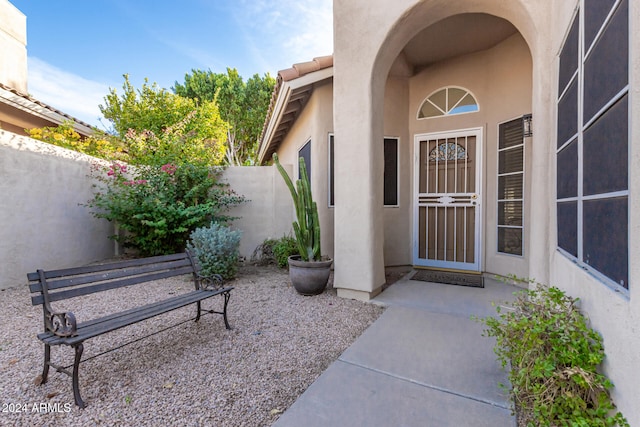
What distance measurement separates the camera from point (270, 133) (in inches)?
329

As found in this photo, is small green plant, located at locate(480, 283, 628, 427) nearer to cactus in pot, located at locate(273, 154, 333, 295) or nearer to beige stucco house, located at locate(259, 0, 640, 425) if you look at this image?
beige stucco house, located at locate(259, 0, 640, 425)

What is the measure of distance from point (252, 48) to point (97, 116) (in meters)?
7.66

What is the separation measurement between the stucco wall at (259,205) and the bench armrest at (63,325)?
4.81m

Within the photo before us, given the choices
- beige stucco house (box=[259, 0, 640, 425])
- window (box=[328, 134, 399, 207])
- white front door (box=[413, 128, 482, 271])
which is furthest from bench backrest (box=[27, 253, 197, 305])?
white front door (box=[413, 128, 482, 271])

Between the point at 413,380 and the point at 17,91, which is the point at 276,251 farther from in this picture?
the point at 17,91

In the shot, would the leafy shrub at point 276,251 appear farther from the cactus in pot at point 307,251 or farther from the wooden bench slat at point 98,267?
the wooden bench slat at point 98,267

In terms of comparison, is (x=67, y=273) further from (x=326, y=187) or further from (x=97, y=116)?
(x=97, y=116)

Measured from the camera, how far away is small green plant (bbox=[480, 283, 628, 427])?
146 centimetres

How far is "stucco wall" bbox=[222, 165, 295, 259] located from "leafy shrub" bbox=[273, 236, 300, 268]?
0.85m

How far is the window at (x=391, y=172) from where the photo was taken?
220 inches

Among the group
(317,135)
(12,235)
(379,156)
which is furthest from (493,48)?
(12,235)

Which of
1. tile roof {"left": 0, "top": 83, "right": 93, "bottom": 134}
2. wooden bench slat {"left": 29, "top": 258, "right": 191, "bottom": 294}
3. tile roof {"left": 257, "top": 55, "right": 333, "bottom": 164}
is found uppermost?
tile roof {"left": 0, "top": 83, "right": 93, "bottom": 134}

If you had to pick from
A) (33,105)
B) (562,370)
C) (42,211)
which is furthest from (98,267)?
(33,105)

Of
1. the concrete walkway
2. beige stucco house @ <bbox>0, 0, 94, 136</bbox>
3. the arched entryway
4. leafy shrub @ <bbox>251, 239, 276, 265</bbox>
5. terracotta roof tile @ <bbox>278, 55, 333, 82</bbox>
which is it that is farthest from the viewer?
beige stucco house @ <bbox>0, 0, 94, 136</bbox>
